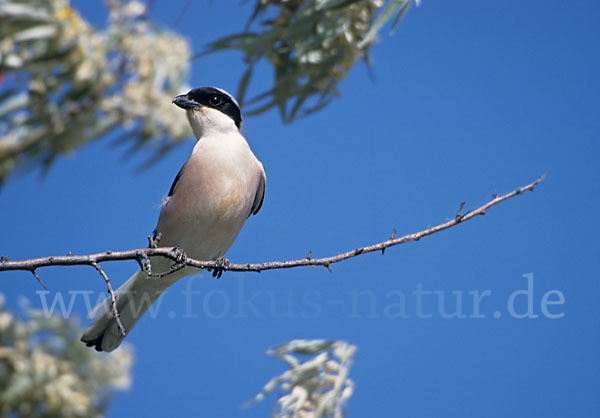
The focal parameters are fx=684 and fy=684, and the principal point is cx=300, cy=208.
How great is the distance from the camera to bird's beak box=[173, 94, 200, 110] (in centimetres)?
345

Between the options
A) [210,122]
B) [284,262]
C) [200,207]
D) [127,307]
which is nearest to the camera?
[284,262]

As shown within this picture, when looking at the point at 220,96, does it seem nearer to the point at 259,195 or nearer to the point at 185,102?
the point at 185,102

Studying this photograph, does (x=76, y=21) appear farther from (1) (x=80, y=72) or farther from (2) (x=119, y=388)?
(2) (x=119, y=388)

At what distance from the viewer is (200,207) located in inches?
124

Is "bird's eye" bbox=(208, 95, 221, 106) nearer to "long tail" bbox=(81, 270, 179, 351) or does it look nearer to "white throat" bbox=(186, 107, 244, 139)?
"white throat" bbox=(186, 107, 244, 139)

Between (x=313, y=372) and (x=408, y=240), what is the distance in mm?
951

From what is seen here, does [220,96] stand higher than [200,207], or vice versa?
[220,96]

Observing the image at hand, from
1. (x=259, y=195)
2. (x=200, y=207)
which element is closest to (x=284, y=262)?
(x=200, y=207)

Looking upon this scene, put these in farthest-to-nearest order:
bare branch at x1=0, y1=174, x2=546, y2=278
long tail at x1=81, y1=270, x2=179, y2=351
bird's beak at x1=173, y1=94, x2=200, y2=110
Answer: bird's beak at x1=173, y1=94, x2=200, y2=110 < long tail at x1=81, y1=270, x2=179, y2=351 < bare branch at x1=0, y1=174, x2=546, y2=278

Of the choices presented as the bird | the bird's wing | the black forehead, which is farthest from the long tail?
the black forehead

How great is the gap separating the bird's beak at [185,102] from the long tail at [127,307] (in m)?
0.86

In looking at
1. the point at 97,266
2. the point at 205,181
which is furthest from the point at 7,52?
the point at 97,266

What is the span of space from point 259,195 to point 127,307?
0.87m

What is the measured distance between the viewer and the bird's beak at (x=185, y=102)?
11.3 feet
